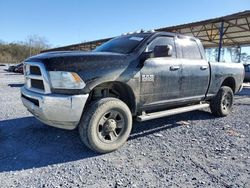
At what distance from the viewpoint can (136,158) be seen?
3854mm

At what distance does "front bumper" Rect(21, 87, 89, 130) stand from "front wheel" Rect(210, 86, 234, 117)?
A: 4.05m

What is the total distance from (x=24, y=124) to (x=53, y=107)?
2.31 meters

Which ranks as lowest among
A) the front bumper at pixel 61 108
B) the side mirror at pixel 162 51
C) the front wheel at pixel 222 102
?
the front wheel at pixel 222 102

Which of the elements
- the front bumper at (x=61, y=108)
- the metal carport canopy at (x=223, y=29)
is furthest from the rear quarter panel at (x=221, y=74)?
the metal carport canopy at (x=223, y=29)

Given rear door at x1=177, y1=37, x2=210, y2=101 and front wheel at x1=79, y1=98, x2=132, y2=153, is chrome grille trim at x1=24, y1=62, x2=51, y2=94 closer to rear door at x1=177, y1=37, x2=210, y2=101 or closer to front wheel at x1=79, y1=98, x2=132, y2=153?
front wheel at x1=79, y1=98, x2=132, y2=153

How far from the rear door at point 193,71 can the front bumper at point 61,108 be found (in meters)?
2.49

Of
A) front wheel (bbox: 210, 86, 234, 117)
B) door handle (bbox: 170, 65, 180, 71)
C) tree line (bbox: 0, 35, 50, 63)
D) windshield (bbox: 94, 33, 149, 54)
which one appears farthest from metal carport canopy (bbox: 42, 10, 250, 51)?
tree line (bbox: 0, 35, 50, 63)

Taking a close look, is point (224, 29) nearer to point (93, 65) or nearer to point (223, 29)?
point (223, 29)

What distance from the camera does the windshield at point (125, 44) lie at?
4675mm

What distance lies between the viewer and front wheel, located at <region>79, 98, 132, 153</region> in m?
3.82

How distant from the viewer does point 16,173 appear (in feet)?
10.8

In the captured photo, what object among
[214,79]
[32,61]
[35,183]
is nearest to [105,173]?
[35,183]

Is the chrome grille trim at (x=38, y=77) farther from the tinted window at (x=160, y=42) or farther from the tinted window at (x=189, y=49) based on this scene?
the tinted window at (x=189, y=49)

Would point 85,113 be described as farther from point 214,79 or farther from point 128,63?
point 214,79
